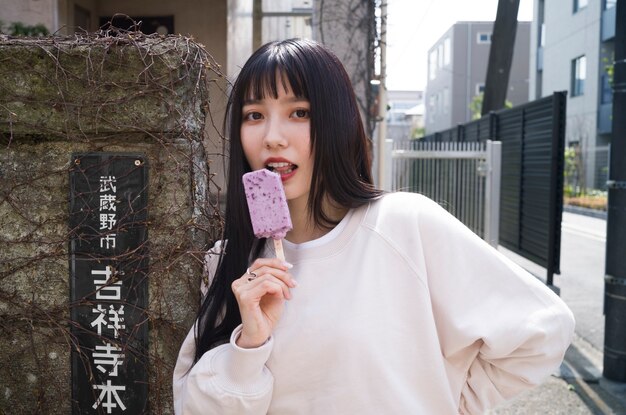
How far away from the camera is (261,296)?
166cm

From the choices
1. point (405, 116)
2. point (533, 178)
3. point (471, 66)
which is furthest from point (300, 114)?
point (405, 116)

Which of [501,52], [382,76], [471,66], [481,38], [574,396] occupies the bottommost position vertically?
[574,396]

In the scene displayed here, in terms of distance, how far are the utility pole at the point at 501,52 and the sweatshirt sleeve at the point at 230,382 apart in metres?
12.5

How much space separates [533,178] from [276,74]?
6535 millimetres

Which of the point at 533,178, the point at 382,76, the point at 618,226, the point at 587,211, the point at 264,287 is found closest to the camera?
the point at 264,287

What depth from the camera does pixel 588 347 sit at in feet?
22.6

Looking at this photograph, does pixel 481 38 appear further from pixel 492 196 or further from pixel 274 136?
pixel 274 136

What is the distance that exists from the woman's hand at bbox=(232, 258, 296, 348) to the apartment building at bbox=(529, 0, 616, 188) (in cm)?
2697

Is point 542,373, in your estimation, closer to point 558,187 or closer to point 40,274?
point 40,274

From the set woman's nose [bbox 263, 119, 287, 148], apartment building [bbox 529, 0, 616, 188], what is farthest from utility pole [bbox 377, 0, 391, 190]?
apartment building [bbox 529, 0, 616, 188]

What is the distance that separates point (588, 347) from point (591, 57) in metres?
25.8

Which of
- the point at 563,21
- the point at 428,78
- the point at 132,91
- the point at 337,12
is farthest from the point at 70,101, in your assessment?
the point at 428,78

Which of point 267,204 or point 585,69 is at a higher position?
point 585,69

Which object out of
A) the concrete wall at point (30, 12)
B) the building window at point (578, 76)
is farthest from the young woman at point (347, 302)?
the building window at point (578, 76)
